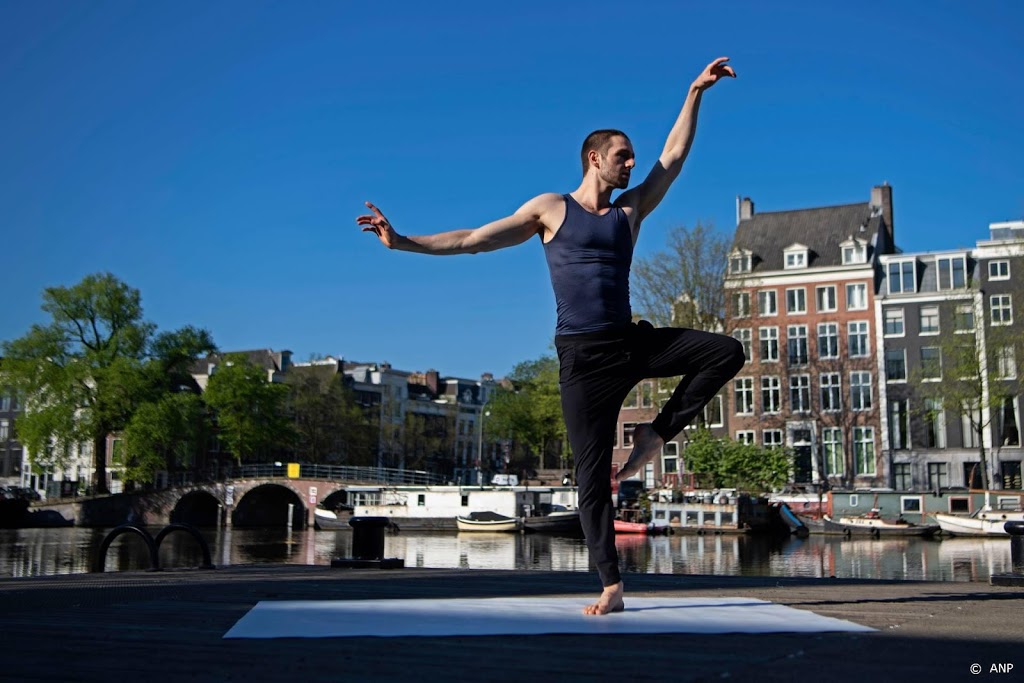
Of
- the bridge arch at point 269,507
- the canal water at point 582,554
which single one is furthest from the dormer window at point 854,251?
the bridge arch at point 269,507

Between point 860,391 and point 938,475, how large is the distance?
5.25m

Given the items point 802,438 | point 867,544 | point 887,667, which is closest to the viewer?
point 887,667

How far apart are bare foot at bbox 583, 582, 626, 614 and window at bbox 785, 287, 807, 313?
51.2m

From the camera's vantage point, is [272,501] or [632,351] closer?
[632,351]

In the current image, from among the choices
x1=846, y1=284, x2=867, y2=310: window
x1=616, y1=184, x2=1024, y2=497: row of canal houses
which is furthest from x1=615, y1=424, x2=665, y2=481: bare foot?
x1=846, y1=284, x2=867, y2=310: window

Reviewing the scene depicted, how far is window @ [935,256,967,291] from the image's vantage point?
5034 cm

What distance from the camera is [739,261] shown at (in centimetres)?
5341

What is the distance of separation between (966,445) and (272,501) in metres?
44.4

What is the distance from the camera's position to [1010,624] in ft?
13.0

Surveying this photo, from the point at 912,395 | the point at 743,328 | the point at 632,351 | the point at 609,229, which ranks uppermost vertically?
the point at 743,328

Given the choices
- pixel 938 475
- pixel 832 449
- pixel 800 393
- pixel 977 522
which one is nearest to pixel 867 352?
pixel 800 393

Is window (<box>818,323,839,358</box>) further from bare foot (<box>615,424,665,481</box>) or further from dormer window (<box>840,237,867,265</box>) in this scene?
bare foot (<box>615,424,665,481</box>)

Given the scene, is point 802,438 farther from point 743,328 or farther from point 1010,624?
point 1010,624

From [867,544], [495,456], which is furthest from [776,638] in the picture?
[495,456]
